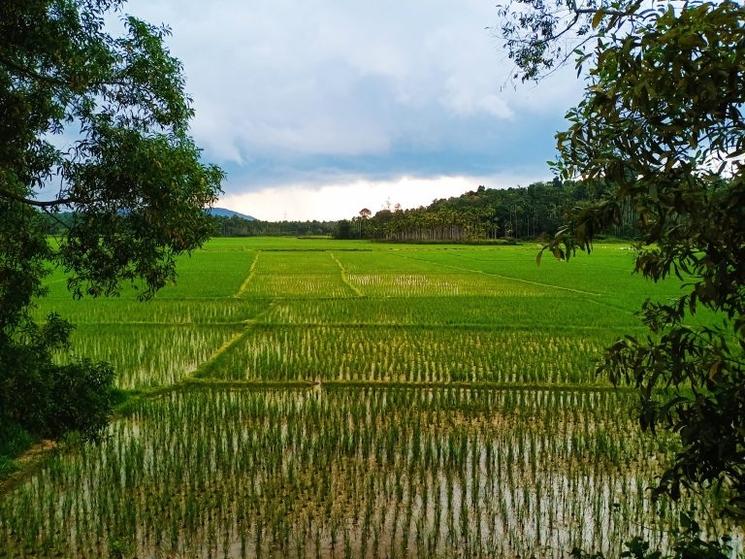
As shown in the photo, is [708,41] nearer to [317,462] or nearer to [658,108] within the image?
[658,108]

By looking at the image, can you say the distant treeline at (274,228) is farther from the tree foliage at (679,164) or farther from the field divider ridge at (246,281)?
the tree foliage at (679,164)

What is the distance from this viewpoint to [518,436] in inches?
297

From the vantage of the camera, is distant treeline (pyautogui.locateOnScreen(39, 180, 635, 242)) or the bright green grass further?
distant treeline (pyautogui.locateOnScreen(39, 180, 635, 242))

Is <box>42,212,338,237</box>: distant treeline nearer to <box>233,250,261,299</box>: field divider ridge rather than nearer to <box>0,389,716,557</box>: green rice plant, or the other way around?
<box>233,250,261,299</box>: field divider ridge

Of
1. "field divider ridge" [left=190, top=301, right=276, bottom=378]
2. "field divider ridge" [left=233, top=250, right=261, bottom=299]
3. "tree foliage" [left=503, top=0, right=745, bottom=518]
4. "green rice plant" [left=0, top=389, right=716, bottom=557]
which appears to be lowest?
"green rice plant" [left=0, top=389, right=716, bottom=557]

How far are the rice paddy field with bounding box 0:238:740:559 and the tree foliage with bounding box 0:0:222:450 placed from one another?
139 centimetres

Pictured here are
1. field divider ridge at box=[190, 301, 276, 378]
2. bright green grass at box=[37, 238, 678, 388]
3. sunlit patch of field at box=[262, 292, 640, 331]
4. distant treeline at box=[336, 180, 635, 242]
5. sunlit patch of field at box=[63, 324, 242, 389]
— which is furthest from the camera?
distant treeline at box=[336, 180, 635, 242]

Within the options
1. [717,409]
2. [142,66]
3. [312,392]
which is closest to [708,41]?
[717,409]

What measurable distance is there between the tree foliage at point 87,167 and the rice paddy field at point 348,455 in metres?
1.39

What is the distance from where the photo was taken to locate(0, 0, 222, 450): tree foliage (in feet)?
16.0

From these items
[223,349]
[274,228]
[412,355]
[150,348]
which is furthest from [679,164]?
[274,228]

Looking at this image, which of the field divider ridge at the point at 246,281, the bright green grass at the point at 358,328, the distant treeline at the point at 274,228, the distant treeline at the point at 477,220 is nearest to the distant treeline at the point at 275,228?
the distant treeline at the point at 274,228

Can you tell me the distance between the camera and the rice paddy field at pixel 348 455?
4.93 m

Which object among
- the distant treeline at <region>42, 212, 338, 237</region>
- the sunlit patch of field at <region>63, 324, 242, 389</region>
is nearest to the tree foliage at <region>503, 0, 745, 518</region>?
the sunlit patch of field at <region>63, 324, 242, 389</region>
